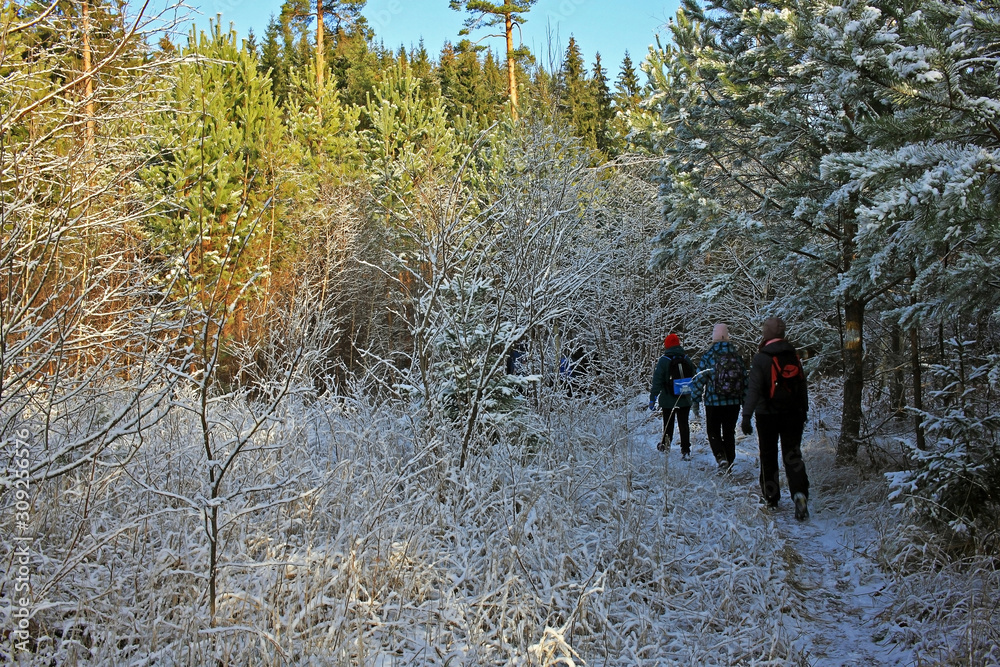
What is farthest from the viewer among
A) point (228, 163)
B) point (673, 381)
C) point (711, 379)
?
point (228, 163)

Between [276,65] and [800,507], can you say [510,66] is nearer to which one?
[276,65]

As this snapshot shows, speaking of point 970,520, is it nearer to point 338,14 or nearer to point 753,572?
point 753,572

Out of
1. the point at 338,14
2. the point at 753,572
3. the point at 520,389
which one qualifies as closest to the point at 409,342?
the point at 520,389

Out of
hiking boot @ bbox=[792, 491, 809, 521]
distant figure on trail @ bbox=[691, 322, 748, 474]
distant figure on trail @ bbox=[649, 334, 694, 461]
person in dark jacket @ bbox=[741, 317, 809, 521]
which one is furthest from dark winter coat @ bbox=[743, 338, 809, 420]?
distant figure on trail @ bbox=[649, 334, 694, 461]

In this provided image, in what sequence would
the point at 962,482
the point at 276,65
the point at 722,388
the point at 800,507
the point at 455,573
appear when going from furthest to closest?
1. the point at 276,65
2. the point at 722,388
3. the point at 800,507
4. the point at 962,482
5. the point at 455,573

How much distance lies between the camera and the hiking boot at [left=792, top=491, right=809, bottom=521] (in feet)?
18.2

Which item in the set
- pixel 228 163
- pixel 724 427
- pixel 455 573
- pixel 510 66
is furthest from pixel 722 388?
pixel 510 66

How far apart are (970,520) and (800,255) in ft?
12.8

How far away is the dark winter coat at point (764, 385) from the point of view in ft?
18.5

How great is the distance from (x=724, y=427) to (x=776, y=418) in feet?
4.45

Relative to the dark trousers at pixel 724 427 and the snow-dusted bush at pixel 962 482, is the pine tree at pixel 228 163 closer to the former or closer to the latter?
the dark trousers at pixel 724 427

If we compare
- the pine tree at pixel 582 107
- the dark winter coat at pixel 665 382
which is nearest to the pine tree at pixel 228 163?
the dark winter coat at pixel 665 382

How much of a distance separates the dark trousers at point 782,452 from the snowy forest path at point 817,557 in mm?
225

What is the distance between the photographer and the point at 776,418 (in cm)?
563
